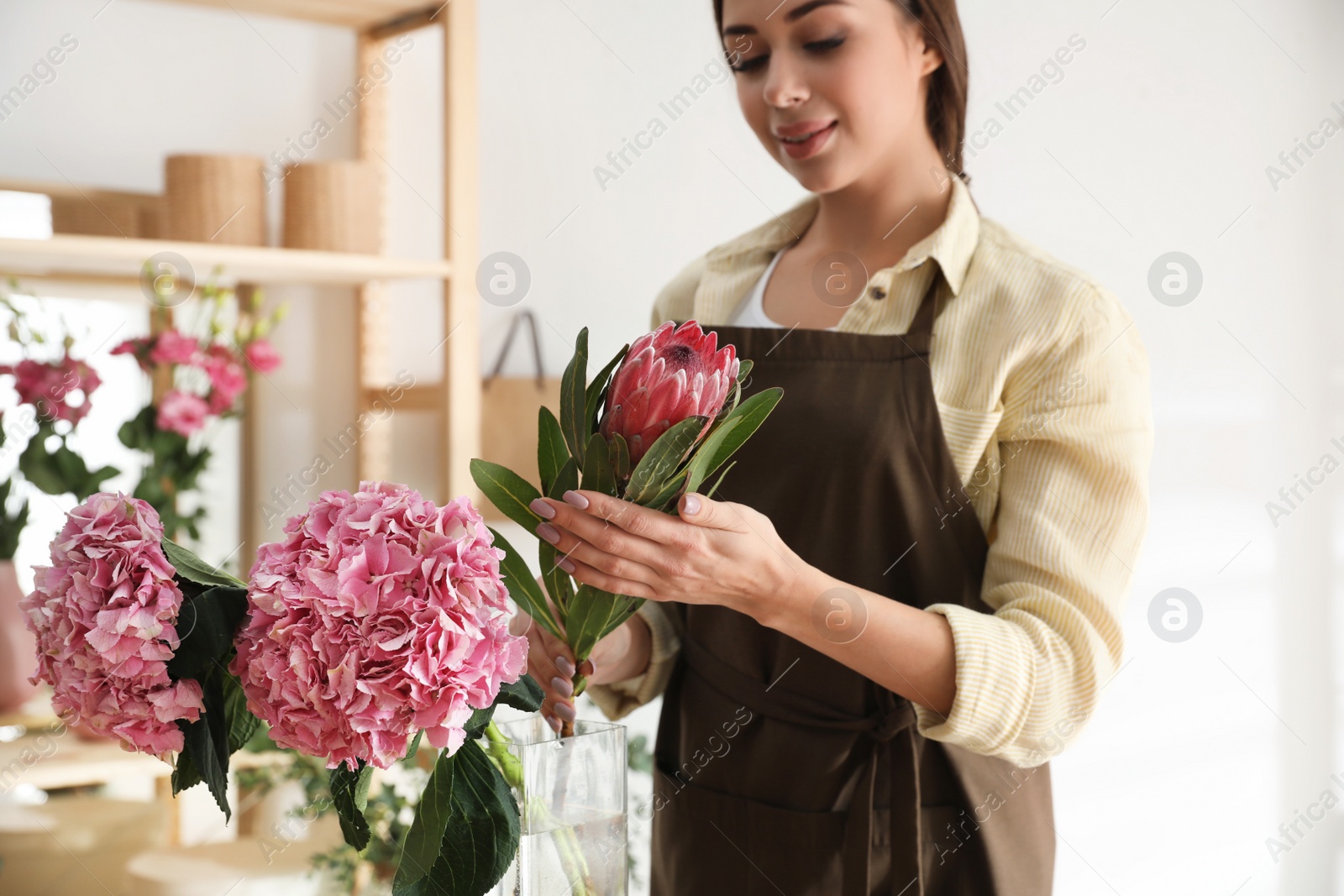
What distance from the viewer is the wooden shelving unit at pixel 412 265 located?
1.74 metres

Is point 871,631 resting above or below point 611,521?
below

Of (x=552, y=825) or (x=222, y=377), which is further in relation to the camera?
(x=222, y=377)

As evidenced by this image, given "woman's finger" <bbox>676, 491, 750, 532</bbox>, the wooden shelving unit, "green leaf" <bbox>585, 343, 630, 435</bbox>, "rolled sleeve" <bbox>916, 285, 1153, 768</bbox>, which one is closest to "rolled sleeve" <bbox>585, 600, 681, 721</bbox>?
"rolled sleeve" <bbox>916, 285, 1153, 768</bbox>

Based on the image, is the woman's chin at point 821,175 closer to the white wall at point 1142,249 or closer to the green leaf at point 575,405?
the green leaf at point 575,405

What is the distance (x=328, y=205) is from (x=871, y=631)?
4.16 ft

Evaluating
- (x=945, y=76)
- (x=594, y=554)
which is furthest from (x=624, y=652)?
(x=945, y=76)

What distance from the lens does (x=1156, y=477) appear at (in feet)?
7.13

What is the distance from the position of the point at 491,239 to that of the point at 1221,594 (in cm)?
156

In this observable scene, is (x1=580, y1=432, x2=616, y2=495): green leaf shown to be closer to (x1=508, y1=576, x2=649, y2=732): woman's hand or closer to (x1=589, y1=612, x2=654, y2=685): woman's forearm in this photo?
(x1=508, y1=576, x2=649, y2=732): woman's hand

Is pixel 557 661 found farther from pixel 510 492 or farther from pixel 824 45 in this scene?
pixel 824 45

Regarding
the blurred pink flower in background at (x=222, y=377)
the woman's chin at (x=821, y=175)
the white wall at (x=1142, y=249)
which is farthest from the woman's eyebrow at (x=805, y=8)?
the white wall at (x=1142, y=249)

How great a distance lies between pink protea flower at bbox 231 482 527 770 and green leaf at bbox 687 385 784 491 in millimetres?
143

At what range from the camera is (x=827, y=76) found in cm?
100

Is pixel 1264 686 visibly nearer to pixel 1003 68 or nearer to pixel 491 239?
pixel 1003 68
